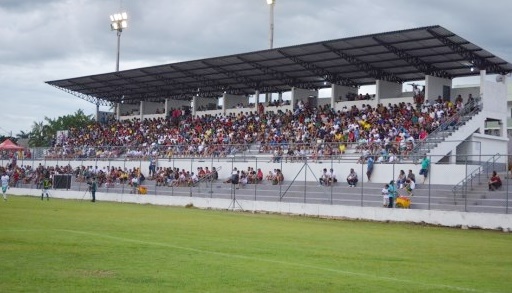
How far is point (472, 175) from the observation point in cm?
3391

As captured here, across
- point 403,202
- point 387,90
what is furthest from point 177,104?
point 403,202

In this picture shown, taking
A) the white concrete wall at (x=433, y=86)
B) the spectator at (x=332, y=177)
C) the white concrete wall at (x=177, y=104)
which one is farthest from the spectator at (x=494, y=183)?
the white concrete wall at (x=177, y=104)

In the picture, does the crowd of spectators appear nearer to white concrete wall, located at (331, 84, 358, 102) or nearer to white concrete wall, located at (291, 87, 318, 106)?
white concrete wall, located at (291, 87, 318, 106)

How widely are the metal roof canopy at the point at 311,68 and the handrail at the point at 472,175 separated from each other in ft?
37.5

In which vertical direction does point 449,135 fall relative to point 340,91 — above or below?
below

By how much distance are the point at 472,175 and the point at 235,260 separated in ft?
71.7

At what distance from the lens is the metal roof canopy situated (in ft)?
151

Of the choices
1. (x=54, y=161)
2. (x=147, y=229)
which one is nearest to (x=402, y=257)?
(x=147, y=229)

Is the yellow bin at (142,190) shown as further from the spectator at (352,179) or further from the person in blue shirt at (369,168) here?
the person in blue shirt at (369,168)

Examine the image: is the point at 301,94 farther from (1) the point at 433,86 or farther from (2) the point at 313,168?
(2) the point at 313,168

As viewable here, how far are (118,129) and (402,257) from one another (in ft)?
199

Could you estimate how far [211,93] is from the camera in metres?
71.4

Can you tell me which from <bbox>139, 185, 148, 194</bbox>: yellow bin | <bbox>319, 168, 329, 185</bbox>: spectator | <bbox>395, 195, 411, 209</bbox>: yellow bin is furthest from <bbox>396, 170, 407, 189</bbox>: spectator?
<bbox>139, 185, 148, 194</bbox>: yellow bin

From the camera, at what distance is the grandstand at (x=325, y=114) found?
41.4 metres
